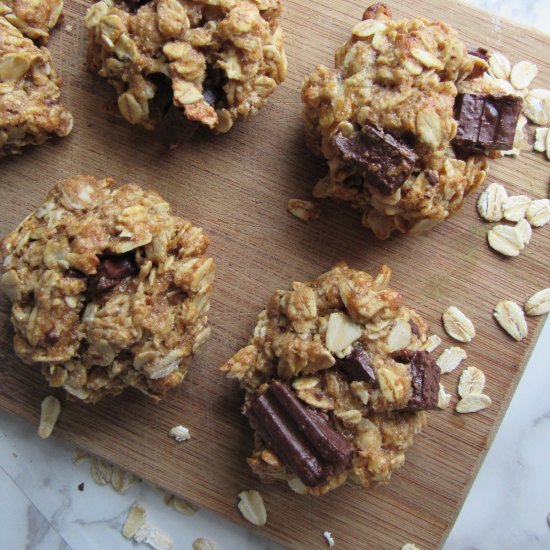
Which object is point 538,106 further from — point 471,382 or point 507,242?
point 471,382

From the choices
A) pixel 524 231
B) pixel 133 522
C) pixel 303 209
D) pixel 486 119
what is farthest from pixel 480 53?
pixel 133 522

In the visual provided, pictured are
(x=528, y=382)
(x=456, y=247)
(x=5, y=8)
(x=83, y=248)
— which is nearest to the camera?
(x=83, y=248)

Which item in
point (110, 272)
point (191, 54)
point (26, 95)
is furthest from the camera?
point (26, 95)

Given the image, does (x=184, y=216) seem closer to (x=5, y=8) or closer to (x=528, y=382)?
(x=5, y=8)

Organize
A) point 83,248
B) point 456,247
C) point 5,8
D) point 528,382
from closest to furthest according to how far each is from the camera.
Result: 1. point 83,248
2. point 5,8
3. point 456,247
4. point 528,382

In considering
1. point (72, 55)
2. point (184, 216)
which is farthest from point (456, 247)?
point (72, 55)

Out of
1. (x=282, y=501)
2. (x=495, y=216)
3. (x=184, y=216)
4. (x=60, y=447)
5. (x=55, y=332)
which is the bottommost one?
(x=60, y=447)
